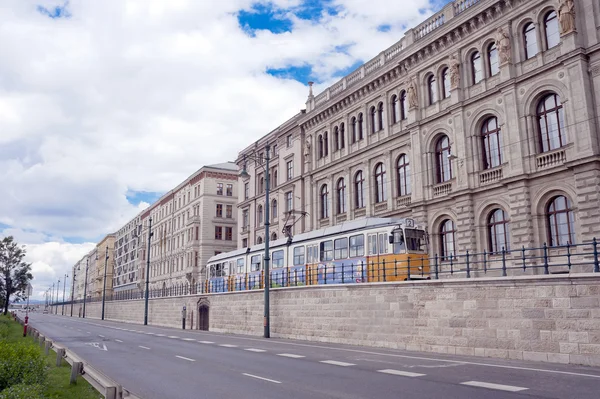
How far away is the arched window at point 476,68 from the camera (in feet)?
102

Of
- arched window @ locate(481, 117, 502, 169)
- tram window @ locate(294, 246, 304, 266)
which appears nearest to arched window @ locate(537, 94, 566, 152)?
arched window @ locate(481, 117, 502, 169)

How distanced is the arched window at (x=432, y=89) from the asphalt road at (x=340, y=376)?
1931cm

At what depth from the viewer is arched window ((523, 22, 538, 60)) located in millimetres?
28016

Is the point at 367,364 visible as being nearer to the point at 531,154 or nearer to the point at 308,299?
the point at 308,299

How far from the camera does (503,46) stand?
1140 inches

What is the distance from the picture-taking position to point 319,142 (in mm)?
46062

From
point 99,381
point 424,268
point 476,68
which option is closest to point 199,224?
point 476,68

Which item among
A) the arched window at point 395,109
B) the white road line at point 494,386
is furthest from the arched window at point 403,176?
the white road line at point 494,386

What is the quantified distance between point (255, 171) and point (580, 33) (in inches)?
1443

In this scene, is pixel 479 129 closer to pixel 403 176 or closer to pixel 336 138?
pixel 403 176

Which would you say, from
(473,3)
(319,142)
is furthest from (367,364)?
(319,142)

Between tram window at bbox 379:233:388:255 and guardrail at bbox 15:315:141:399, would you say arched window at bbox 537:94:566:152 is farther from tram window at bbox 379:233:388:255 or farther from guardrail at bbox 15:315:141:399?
guardrail at bbox 15:315:141:399

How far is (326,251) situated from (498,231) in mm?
9399

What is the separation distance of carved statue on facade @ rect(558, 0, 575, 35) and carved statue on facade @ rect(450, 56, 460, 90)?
6.72 meters
